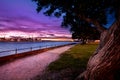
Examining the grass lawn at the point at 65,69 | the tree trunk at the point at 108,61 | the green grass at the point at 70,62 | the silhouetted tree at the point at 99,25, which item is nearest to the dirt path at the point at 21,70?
the grass lawn at the point at 65,69

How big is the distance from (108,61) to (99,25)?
2331 millimetres

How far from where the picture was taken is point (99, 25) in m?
7.47

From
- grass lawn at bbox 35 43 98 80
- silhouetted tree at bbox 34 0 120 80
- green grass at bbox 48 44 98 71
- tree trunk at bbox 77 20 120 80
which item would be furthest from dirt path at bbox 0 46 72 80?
tree trunk at bbox 77 20 120 80

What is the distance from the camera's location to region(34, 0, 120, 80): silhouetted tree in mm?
5438

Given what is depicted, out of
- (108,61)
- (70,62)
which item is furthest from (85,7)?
(70,62)

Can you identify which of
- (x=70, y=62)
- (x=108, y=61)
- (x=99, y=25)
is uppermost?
(x=99, y=25)

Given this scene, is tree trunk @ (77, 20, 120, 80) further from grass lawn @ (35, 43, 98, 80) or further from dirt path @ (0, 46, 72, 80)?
dirt path @ (0, 46, 72, 80)

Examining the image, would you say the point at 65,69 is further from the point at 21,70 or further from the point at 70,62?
the point at 70,62

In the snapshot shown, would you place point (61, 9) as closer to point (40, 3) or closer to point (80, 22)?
point (40, 3)

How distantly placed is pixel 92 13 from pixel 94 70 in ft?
10.6

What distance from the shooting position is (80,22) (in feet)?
32.4

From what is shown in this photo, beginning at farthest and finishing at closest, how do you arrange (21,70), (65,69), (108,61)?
(65,69) → (21,70) → (108,61)

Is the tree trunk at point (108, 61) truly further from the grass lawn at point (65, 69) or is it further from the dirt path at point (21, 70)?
the dirt path at point (21, 70)

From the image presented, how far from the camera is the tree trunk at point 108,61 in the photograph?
530 cm
